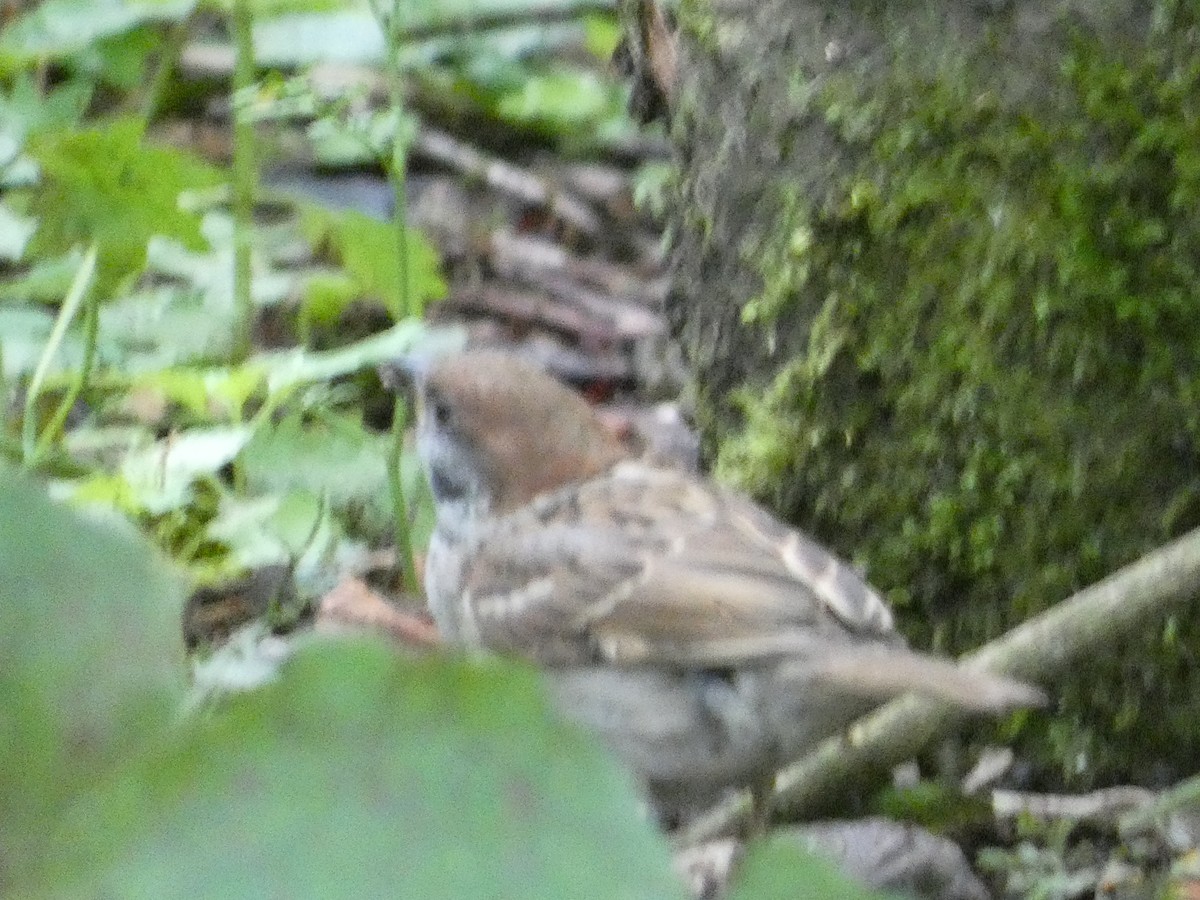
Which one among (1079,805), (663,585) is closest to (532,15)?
(663,585)

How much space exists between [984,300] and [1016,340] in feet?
0.25

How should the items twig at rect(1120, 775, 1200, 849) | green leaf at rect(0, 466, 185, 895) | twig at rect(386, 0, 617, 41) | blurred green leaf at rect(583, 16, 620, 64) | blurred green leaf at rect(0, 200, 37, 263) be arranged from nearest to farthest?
green leaf at rect(0, 466, 185, 895)
twig at rect(1120, 775, 1200, 849)
blurred green leaf at rect(0, 200, 37, 263)
blurred green leaf at rect(583, 16, 620, 64)
twig at rect(386, 0, 617, 41)

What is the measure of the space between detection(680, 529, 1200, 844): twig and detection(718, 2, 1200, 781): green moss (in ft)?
0.60

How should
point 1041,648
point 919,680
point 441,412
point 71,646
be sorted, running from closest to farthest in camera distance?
point 71,646
point 919,680
point 1041,648
point 441,412

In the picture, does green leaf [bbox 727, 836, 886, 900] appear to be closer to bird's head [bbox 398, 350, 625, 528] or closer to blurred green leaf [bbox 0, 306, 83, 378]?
bird's head [bbox 398, 350, 625, 528]

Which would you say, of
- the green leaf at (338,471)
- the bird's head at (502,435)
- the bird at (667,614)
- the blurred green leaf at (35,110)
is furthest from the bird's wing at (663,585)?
the blurred green leaf at (35,110)

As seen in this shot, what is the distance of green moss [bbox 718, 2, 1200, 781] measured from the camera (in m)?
2.44

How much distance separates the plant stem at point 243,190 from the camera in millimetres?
3422

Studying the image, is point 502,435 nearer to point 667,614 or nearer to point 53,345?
point 667,614

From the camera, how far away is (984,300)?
8.38ft

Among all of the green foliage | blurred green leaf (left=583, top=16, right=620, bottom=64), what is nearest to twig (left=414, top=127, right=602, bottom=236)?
blurred green leaf (left=583, top=16, right=620, bottom=64)

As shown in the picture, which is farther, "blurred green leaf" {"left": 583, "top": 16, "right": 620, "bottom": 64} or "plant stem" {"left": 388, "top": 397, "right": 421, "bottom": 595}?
"blurred green leaf" {"left": 583, "top": 16, "right": 620, "bottom": 64}

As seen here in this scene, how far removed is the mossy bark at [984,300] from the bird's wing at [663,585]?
0.23 metres

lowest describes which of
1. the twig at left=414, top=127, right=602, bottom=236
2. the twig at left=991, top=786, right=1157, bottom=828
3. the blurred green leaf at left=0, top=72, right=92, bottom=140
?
the twig at left=414, top=127, right=602, bottom=236
